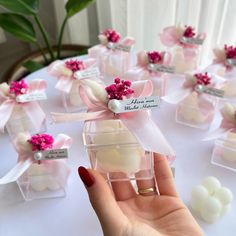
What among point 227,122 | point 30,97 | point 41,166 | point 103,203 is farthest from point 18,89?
point 227,122

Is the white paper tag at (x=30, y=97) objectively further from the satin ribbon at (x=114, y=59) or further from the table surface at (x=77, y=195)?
the satin ribbon at (x=114, y=59)

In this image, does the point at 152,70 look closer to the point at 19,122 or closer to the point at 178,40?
the point at 178,40

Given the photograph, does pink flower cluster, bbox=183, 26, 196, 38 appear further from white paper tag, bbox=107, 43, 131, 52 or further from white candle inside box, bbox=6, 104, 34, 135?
white candle inside box, bbox=6, 104, 34, 135

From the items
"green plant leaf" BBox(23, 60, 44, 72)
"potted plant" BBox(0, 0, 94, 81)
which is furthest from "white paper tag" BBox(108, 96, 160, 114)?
"green plant leaf" BBox(23, 60, 44, 72)

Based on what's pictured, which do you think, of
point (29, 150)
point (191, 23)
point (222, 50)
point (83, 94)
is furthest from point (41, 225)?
point (191, 23)

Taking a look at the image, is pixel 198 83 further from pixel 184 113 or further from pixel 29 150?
pixel 29 150

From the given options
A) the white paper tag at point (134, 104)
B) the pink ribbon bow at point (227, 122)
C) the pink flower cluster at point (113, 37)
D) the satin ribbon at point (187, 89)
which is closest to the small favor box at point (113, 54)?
the pink flower cluster at point (113, 37)
